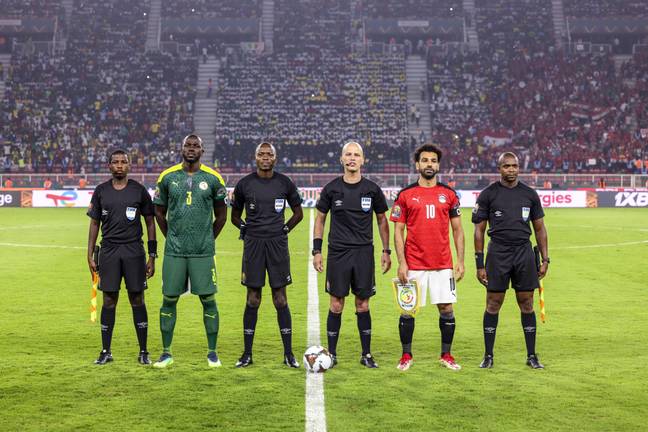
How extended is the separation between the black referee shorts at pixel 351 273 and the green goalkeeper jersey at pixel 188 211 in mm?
1181

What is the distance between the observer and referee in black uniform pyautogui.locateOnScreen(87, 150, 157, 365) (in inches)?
330

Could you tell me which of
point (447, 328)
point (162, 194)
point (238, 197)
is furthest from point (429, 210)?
point (162, 194)

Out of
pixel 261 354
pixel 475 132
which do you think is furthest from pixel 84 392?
pixel 475 132

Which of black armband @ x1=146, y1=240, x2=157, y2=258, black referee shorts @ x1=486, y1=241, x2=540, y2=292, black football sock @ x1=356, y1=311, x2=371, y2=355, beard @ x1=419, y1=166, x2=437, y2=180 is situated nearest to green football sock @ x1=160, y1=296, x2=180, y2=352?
black armband @ x1=146, y1=240, x2=157, y2=258

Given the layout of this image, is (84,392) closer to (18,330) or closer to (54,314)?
(18,330)

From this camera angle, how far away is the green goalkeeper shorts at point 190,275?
26.9 ft

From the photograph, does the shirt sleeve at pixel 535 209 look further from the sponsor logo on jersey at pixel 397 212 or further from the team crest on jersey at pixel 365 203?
the team crest on jersey at pixel 365 203

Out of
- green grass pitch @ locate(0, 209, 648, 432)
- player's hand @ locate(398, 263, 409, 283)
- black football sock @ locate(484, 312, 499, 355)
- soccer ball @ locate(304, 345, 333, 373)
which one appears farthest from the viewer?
black football sock @ locate(484, 312, 499, 355)

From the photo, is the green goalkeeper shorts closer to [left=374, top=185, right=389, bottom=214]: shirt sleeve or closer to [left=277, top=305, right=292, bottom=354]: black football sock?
[left=277, top=305, right=292, bottom=354]: black football sock

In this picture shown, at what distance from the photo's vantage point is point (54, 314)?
11797 mm

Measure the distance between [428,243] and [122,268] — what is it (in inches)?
114

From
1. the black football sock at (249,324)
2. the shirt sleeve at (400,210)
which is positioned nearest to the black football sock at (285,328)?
the black football sock at (249,324)

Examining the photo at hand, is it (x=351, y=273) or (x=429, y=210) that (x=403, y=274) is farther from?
(x=429, y=210)

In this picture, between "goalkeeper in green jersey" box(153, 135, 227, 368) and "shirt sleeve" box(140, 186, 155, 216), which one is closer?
"goalkeeper in green jersey" box(153, 135, 227, 368)
